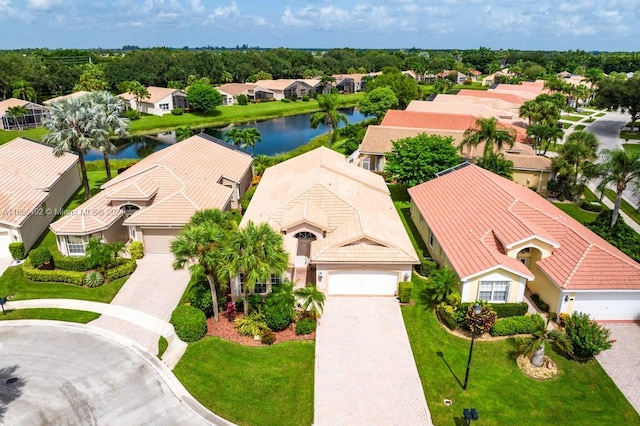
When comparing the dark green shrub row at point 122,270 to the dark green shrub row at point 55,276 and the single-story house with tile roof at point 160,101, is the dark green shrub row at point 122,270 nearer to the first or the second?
the dark green shrub row at point 55,276

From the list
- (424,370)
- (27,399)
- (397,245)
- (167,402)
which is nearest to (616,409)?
(424,370)

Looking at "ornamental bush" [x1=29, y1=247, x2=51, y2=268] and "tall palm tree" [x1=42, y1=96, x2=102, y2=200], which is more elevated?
"tall palm tree" [x1=42, y1=96, x2=102, y2=200]

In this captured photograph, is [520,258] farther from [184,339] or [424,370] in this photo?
[184,339]

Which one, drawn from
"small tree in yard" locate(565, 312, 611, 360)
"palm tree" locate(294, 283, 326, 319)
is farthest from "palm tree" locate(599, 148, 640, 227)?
"palm tree" locate(294, 283, 326, 319)

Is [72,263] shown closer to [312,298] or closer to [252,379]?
[252,379]

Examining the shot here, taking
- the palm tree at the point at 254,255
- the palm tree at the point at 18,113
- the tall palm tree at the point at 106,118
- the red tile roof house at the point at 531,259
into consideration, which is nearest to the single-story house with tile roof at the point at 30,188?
the tall palm tree at the point at 106,118

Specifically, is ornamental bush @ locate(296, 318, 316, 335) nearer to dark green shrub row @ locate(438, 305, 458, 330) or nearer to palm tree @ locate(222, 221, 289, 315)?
palm tree @ locate(222, 221, 289, 315)
